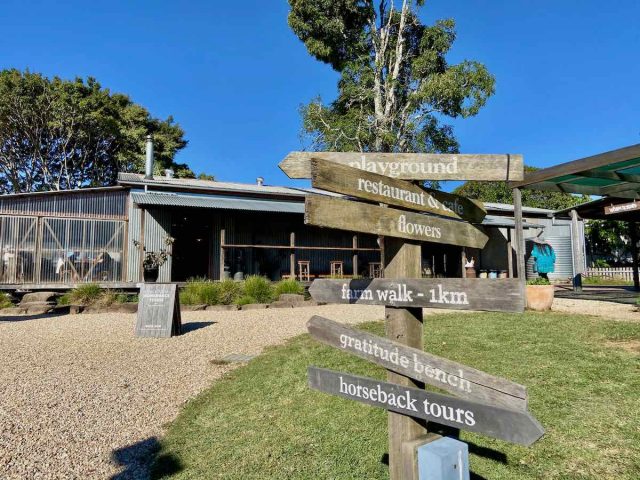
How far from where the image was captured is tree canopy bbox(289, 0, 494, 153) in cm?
2175

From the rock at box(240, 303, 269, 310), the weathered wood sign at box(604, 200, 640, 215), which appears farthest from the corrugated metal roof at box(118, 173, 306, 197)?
the weathered wood sign at box(604, 200, 640, 215)

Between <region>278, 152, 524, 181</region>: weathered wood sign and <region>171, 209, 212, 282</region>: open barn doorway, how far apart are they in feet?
51.5

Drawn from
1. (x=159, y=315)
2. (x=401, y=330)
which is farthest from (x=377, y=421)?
(x=159, y=315)

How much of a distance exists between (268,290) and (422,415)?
36.6 ft

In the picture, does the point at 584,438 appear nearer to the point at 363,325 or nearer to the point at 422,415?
the point at 422,415

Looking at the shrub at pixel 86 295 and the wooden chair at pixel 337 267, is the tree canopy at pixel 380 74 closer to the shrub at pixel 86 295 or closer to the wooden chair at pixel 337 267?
the wooden chair at pixel 337 267

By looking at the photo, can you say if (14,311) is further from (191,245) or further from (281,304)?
(191,245)

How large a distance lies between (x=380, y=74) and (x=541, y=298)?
17.0m

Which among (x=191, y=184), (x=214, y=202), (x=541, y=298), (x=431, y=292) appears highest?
(x=191, y=184)

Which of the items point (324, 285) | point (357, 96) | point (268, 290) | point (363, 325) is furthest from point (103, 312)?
point (357, 96)

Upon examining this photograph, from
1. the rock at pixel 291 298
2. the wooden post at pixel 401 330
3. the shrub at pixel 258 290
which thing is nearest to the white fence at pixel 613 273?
the rock at pixel 291 298

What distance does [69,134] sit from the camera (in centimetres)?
2578

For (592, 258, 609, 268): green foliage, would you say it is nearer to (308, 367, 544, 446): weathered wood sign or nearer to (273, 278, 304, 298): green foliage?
(273, 278, 304, 298): green foliage

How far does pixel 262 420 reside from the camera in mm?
4238
